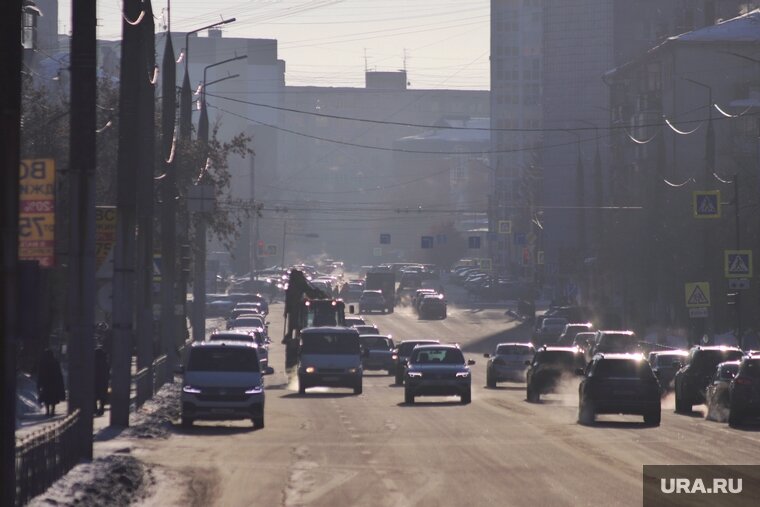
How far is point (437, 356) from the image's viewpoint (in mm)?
40875

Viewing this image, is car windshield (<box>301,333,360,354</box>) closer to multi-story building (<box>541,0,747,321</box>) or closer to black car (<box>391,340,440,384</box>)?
black car (<box>391,340,440,384</box>)

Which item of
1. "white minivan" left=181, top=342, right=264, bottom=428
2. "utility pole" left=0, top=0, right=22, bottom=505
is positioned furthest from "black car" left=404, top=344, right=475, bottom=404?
"utility pole" left=0, top=0, right=22, bottom=505

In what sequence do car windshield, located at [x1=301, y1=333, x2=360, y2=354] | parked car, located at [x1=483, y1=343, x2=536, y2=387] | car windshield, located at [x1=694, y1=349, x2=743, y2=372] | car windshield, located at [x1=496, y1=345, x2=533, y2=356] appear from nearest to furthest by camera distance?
car windshield, located at [x1=694, y1=349, x2=743, y2=372] → car windshield, located at [x1=301, y1=333, x2=360, y2=354] → parked car, located at [x1=483, y1=343, x2=536, y2=387] → car windshield, located at [x1=496, y1=345, x2=533, y2=356]

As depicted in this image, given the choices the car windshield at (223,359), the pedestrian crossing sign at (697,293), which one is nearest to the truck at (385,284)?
the pedestrian crossing sign at (697,293)

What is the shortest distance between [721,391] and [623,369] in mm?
2782

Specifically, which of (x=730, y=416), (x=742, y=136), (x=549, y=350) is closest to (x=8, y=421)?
(x=730, y=416)

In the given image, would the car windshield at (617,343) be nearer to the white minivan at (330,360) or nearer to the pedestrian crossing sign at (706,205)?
the pedestrian crossing sign at (706,205)

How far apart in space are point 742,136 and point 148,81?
64.9m

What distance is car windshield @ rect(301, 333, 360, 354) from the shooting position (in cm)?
4531

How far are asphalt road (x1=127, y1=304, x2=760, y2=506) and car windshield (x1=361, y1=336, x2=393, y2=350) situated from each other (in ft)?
59.1

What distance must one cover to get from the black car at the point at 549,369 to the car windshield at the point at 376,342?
15.6m

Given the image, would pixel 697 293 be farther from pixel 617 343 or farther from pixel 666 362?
pixel 666 362

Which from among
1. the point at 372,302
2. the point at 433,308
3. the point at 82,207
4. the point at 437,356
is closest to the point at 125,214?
the point at 82,207

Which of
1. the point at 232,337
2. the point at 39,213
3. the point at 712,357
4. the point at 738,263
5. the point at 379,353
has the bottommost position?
the point at 379,353
